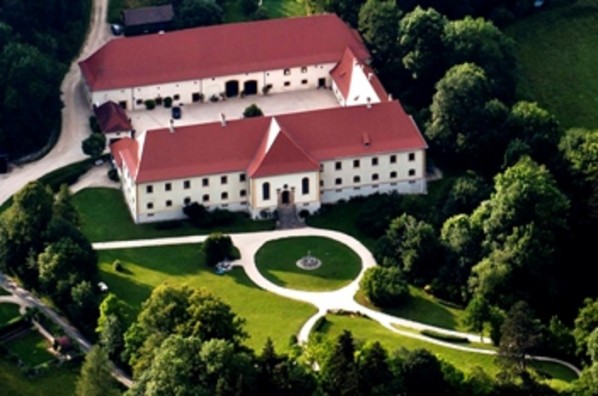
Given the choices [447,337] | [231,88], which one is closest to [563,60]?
[231,88]

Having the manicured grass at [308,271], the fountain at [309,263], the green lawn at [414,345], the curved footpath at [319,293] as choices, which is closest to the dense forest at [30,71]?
the curved footpath at [319,293]

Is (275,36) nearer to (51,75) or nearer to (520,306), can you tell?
(51,75)

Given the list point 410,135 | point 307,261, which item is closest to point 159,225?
point 307,261

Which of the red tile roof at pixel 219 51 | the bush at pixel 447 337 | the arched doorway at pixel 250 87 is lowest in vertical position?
the bush at pixel 447 337

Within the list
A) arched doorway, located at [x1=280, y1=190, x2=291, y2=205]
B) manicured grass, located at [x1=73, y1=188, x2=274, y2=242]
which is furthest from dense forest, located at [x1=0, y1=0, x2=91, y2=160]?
arched doorway, located at [x1=280, y1=190, x2=291, y2=205]

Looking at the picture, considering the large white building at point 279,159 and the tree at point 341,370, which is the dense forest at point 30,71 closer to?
the large white building at point 279,159
